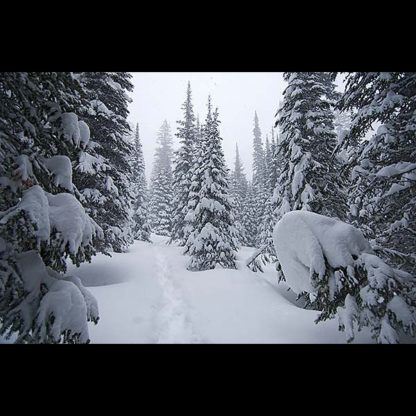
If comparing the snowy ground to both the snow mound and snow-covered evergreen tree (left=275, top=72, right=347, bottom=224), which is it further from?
snow-covered evergreen tree (left=275, top=72, right=347, bottom=224)

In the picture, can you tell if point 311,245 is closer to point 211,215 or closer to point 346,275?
point 346,275

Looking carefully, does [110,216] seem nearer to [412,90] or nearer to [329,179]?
[329,179]

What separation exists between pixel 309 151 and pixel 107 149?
9885mm

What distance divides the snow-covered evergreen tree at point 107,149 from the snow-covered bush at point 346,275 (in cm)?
816

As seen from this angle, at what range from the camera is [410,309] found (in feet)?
12.8

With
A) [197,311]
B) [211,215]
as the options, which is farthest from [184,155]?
[197,311]

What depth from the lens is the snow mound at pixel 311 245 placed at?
14.3 ft

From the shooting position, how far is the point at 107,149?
35.2 ft

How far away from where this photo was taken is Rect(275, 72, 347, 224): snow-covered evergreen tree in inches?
421

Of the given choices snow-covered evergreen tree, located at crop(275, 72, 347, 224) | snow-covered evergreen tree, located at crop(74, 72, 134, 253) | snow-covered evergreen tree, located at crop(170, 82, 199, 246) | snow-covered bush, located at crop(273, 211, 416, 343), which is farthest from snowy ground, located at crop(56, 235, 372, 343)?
snow-covered evergreen tree, located at crop(170, 82, 199, 246)

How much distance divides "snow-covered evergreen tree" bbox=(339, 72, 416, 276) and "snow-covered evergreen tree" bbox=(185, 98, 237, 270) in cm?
954
